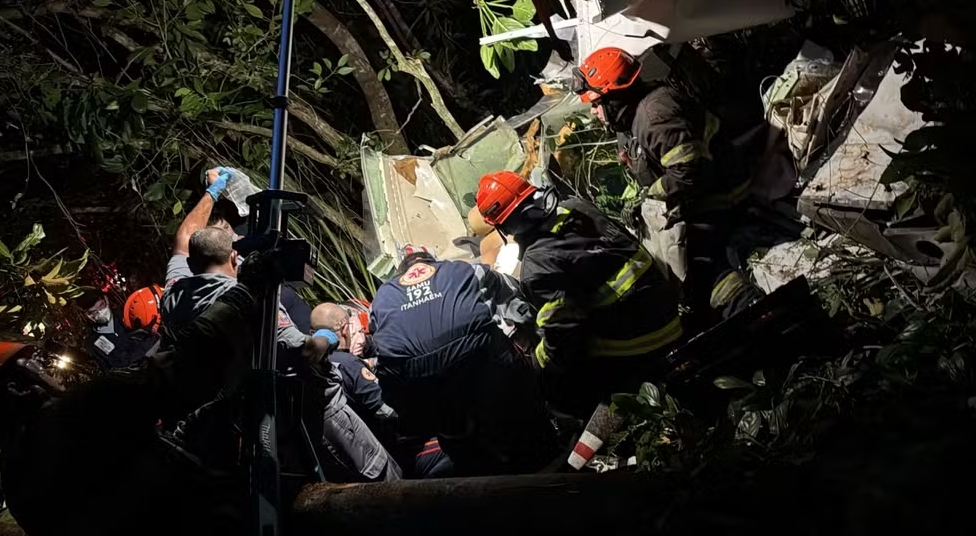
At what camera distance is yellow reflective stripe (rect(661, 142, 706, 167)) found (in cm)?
430

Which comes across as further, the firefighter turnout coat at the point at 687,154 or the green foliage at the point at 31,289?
the green foliage at the point at 31,289

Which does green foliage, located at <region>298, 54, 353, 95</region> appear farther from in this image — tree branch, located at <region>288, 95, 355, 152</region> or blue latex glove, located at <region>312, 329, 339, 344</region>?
blue latex glove, located at <region>312, 329, 339, 344</region>

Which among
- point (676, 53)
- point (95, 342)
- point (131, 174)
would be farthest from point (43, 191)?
point (676, 53)

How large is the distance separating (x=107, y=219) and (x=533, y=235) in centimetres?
479

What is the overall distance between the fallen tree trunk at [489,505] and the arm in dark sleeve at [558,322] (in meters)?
1.87

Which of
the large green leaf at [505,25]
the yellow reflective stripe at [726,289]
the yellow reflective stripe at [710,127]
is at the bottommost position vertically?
the yellow reflective stripe at [726,289]

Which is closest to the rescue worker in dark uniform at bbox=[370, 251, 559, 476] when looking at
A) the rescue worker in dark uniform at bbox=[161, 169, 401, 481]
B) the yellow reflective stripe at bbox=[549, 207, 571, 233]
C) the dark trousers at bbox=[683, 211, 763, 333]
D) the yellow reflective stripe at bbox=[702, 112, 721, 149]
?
the rescue worker in dark uniform at bbox=[161, 169, 401, 481]

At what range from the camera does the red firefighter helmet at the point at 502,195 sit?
423 centimetres

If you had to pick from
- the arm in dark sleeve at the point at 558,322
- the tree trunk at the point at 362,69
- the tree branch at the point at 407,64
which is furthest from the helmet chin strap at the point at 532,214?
the tree trunk at the point at 362,69

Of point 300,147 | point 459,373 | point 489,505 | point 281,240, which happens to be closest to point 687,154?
point 459,373

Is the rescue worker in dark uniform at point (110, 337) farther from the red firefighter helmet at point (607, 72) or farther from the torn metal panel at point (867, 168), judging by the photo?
the torn metal panel at point (867, 168)

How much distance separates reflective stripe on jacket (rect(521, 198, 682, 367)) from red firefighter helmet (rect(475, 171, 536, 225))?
0.24m

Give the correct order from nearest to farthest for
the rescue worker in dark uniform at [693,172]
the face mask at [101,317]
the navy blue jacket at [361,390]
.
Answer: the rescue worker in dark uniform at [693,172], the navy blue jacket at [361,390], the face mask at [101,317]

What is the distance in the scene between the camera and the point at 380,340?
4.03 meters
